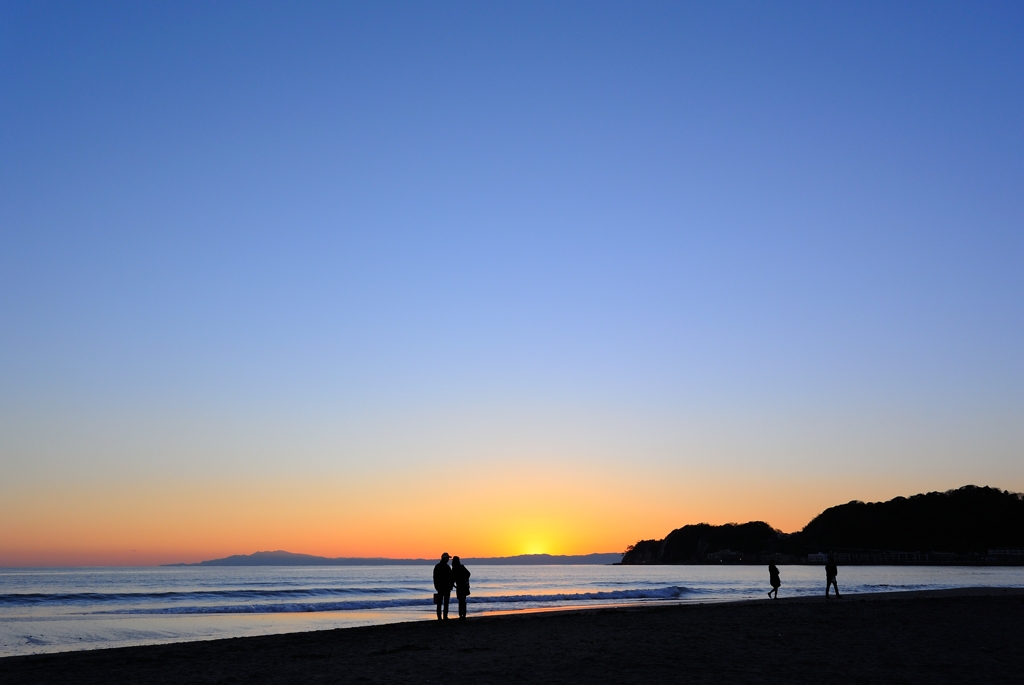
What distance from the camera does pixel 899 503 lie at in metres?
180

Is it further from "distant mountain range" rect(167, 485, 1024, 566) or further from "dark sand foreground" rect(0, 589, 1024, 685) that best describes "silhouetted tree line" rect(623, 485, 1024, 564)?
"dark sand foreground" rect(0, 589, 1024, 685)

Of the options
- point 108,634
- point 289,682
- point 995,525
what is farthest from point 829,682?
point 995,525

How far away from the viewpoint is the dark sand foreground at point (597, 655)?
10531mm

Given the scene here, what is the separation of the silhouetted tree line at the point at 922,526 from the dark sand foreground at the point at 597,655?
155299 mm

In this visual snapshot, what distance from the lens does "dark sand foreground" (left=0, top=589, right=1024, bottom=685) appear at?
10.5 metres

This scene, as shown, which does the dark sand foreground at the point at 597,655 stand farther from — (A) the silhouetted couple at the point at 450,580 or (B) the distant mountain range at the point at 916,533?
(B) the distant mountain range at the point at 916,533

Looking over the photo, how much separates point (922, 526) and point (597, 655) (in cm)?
17813

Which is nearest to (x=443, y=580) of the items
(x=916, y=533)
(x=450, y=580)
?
(x=450, y=580)

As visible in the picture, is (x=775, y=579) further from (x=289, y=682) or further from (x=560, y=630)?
(x=289, y=682)

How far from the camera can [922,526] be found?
543ft

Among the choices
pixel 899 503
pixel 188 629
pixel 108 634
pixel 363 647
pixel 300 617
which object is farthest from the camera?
pixel 899 503

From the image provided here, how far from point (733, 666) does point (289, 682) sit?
6.13 m

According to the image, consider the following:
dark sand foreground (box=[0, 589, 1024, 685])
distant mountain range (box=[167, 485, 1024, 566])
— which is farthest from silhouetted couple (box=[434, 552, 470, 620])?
distant mountain range (box=[167, 485, 1024, 566])

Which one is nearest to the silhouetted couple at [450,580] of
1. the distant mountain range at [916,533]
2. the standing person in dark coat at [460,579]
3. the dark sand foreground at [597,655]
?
the standing person in dark coat at [460,579]
